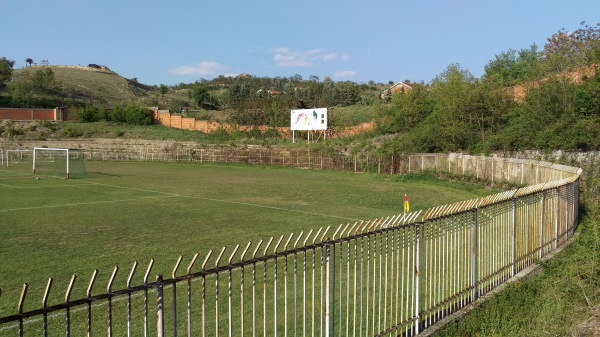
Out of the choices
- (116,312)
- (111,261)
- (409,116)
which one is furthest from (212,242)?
(409,116)

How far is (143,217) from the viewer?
1855cm

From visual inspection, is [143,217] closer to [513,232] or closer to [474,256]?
[513,232]

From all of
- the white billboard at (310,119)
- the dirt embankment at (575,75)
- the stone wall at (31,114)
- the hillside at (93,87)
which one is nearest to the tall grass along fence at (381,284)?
the dirt embankment at (575,75)

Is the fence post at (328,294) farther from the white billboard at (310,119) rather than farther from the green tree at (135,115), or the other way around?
the green tree at (135,115)

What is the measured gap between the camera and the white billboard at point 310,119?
56250 millimetres

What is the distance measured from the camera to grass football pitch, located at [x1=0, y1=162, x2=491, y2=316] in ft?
36.0

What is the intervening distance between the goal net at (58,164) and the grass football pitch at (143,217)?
343 cm

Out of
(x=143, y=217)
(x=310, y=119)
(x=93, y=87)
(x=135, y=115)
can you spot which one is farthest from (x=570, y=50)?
(x=93, y=87)

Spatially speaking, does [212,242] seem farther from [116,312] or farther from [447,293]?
Answer: [447,293]

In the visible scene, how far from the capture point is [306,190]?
2859 centimetres

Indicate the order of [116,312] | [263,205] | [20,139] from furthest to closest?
[20,139], [263,205], [116,312]

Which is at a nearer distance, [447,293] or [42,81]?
[447,293]

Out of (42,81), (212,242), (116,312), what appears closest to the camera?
(116,312)

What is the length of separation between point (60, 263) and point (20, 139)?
213 ft
